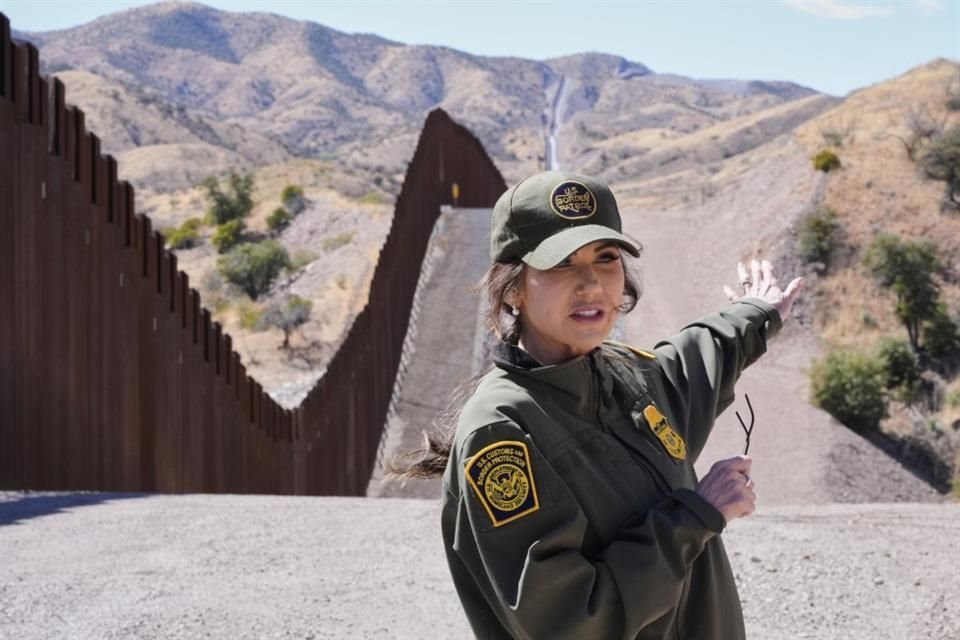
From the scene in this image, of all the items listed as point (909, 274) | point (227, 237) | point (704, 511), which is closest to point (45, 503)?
point (704, 511)

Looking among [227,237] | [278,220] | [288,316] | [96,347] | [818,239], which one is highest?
[96,347]

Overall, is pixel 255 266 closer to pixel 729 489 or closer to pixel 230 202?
pixel 230 202

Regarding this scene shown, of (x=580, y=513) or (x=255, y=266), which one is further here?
(x=255, y=266)

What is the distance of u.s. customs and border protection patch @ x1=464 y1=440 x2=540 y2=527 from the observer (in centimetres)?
247

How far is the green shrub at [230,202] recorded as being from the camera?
148 ft

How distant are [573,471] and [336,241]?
37.8 metres

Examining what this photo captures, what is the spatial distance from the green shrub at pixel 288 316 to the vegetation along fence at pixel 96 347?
17.7 meters

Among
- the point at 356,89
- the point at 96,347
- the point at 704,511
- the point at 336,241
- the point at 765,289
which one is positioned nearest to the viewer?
the point at 704,511

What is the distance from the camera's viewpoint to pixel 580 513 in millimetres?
2531

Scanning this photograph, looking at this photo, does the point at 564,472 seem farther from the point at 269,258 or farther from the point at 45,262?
the point at 269,258

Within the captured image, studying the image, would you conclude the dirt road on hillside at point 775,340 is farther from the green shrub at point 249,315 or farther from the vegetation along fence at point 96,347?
the green shrub at point 249,315

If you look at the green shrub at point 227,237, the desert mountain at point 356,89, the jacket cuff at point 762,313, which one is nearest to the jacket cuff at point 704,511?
the jacket cuff at point 762,313

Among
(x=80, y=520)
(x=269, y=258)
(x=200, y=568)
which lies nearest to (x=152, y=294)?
(x=80, y=520)

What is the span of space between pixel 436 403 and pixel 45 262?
29.3ft
